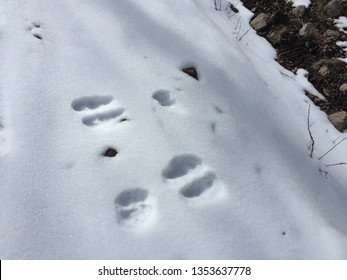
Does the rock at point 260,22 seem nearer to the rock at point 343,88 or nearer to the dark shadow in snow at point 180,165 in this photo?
the rock at point 343,88

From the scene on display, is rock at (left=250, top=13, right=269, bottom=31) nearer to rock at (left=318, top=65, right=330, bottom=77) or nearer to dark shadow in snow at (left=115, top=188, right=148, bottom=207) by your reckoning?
rock at (left=318, top=65, right=330, bottom=77)

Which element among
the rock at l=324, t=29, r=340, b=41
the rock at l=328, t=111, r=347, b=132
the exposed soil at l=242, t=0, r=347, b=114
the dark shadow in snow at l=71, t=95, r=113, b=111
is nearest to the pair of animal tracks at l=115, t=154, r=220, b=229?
the dark shadow in snow at l=71, t=95, r=113, b=111

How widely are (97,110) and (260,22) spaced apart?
1950 millimetres

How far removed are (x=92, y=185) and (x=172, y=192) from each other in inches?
14.9

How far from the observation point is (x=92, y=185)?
157 centimetres

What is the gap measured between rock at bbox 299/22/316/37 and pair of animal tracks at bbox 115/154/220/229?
77.3 inches

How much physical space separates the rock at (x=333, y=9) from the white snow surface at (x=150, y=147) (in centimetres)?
134

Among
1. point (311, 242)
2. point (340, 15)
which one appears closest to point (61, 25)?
point (311, 242)

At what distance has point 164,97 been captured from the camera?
198 cm

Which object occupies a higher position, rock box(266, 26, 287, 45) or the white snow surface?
rock box(266, 26, 287, 45)

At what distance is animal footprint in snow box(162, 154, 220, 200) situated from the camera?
5.31 feet

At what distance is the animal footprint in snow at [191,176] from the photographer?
5.31ft

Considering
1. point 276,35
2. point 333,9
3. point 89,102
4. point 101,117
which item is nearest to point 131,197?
point 101,117

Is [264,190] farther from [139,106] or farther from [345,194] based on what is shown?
[139,106]
